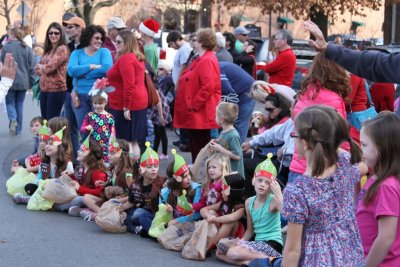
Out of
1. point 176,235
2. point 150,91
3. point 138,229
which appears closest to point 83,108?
point 150,91

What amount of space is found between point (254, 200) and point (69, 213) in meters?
2.74

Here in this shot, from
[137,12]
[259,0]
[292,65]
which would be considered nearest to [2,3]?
[137,12]

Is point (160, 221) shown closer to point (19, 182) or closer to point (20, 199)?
point (20, 199)

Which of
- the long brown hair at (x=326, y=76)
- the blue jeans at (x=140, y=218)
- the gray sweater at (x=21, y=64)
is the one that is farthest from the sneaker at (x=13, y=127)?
the long brown hair at (x=326, y=76)

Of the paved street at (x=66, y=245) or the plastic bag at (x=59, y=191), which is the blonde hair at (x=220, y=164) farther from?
the plastic bag at (x=59, y=191)

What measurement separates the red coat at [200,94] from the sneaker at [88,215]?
162 cm

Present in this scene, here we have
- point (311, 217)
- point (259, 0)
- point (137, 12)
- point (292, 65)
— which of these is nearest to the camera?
point (311, 217)

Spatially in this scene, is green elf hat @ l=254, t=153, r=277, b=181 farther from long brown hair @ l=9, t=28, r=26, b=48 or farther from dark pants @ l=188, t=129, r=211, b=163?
long brown hair @ l=9, t=28, r=26, b=48

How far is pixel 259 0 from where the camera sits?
3030cm

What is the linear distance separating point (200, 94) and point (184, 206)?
88.2 inches

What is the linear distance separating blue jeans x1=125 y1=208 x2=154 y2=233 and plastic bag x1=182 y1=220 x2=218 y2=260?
0.77 metres

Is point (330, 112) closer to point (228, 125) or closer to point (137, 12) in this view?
point (228, 125)

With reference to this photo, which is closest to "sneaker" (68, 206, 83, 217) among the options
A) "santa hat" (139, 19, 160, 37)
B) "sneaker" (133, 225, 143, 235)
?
"sneaker" (133, 225, 143, 235)

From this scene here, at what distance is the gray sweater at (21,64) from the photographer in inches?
619
